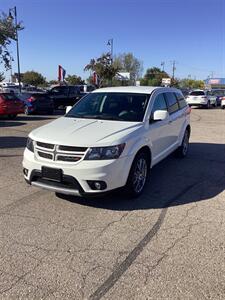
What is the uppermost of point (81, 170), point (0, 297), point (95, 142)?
point (95, 142)

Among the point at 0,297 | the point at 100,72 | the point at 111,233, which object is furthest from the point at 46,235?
the point at 100,72

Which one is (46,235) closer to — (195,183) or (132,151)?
(132,151)

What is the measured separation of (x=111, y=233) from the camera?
4211 mm

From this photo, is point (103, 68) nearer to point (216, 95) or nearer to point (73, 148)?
point (216, 95)

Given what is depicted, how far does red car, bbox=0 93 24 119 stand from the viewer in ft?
56.6

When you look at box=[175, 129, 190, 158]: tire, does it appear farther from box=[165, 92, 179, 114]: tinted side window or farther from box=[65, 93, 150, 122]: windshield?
box=[65, 93, 150, 122]: windshield

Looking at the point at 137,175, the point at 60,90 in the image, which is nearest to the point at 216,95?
the point at 60,90

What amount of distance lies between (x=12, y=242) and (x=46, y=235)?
404 millimetres

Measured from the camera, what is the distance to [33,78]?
87.1 meters

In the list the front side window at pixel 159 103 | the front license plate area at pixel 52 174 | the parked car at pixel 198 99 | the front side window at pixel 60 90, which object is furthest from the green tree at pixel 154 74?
the front license plate area at pixel 52 174

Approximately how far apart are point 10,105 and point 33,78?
72914mm

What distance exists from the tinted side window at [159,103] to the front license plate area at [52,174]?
2255 millimetres

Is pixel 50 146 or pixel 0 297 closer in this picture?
pixel 0 297

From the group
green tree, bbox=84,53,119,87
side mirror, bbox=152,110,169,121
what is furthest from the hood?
green tree, bbox=84,53,119,87
